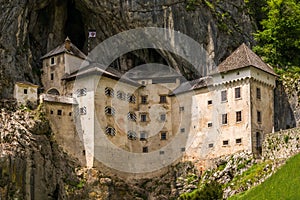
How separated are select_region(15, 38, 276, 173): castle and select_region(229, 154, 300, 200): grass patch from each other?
51.2 feet

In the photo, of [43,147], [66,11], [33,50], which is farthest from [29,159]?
[66,11]

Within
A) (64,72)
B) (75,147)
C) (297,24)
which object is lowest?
(75,147)

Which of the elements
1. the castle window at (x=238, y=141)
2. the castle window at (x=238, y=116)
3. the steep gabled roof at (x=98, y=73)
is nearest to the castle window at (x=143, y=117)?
the steep gabled roof at (x=98, y=73)

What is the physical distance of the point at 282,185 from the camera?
160ft

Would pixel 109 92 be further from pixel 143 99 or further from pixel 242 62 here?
pixel 242 62

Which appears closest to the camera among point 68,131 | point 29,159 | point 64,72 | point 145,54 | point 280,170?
point 280,170

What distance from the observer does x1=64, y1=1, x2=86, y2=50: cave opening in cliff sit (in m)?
86.9

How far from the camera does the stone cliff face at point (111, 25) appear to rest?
76.9m

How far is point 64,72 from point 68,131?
853cm

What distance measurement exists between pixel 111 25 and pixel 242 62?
19.7 m

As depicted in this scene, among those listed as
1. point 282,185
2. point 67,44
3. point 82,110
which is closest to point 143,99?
point 82,110

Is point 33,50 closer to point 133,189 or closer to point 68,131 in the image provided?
point 68,131

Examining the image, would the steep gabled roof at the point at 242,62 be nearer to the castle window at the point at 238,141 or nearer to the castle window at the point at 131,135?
the castle window at the point at 238,141

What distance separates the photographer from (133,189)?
2899 inches
